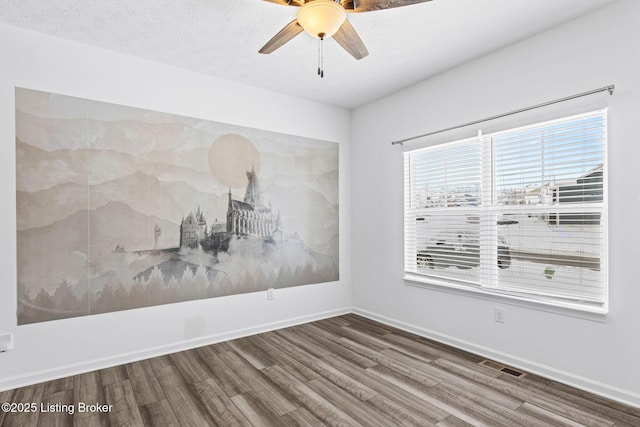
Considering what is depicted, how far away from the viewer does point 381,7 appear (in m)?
2.03

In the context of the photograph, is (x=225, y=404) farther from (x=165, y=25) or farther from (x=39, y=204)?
(x=165, y=25)

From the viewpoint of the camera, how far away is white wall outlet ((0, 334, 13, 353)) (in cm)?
260

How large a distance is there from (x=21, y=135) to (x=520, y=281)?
424cm

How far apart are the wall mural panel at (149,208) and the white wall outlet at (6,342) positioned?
5.1 inches

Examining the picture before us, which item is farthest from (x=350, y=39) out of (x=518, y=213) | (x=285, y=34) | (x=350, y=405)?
(x=350, y=405)

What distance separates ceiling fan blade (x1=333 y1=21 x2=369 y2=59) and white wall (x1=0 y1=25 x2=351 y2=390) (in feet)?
5.87

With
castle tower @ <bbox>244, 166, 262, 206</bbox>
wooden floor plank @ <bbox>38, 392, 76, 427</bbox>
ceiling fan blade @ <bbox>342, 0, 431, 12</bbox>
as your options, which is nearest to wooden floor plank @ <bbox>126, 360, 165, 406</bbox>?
wooden floor plank @ <bbox>38, 392, 76, 427</bbox>

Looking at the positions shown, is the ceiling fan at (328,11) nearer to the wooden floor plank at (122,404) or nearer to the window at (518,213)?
the window at (518,213)

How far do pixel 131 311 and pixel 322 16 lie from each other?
2.90 meters

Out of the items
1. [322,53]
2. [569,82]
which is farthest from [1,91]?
[569,82]

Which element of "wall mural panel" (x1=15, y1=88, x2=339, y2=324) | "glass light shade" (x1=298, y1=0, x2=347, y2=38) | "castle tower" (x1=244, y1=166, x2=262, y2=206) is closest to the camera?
"glass light shade" (x1=298, y1=0, x2=347, y2=38)

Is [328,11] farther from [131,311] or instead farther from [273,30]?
[131,311]

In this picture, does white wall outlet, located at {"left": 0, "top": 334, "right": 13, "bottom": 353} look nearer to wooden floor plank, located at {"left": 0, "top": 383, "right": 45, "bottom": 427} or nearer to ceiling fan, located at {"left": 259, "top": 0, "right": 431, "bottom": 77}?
wooden floor plank, located at {"left": 0, "top": 383, "right": 45, "bottom": 427}

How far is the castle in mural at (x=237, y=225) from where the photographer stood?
11.3 feet
